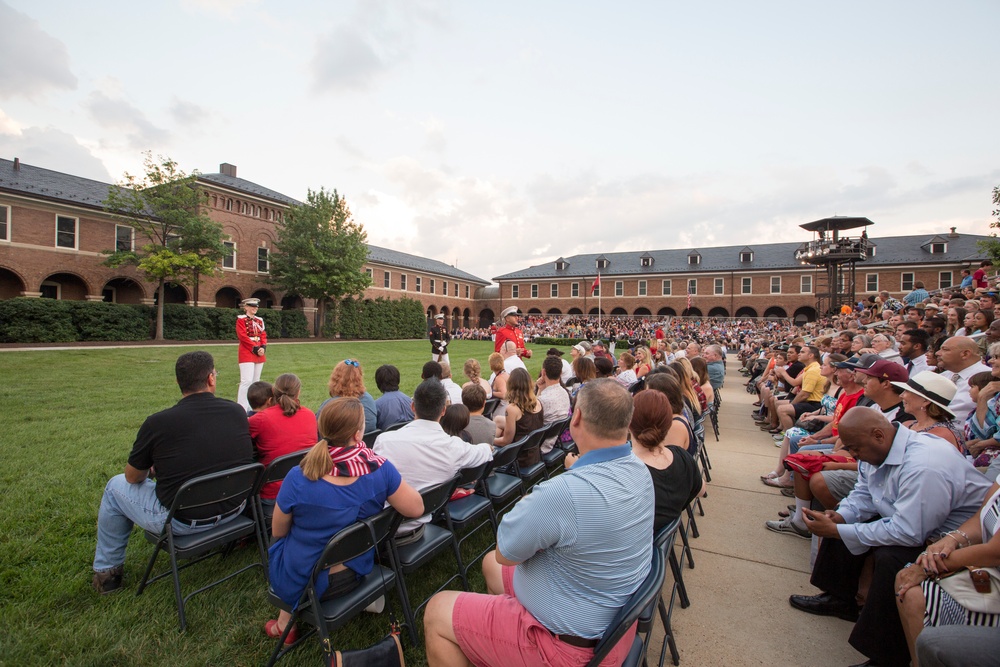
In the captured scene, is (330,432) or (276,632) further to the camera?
(276,632)

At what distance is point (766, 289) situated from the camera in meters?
45.5

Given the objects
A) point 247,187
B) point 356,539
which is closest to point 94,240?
point 247,187

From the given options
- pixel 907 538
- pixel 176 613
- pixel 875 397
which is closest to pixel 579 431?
pixel 907 538

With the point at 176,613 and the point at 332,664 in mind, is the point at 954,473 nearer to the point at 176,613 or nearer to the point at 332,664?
the point at 332,664

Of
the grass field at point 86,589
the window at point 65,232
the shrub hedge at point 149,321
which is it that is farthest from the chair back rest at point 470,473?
the window at point 65,232

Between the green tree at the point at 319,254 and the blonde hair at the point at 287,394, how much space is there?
32081 millimetres

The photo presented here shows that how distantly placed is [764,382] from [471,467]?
10.1 m

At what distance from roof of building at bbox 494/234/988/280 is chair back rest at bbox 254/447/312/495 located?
50584mm

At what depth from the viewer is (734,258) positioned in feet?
159

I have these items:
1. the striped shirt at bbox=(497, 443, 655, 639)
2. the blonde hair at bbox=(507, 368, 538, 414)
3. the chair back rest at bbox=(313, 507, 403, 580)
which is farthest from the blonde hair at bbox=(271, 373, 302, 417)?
the striped shirt at bbox=(497, 443, 655, 639)

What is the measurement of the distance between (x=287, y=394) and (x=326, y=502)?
5.77 ft

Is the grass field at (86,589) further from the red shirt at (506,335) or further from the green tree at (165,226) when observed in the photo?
the green tree at (165,226)

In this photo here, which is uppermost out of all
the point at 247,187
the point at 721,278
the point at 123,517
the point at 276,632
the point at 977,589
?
the point at 247,187

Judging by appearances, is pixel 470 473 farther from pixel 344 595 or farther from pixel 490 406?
pixel 490 406
